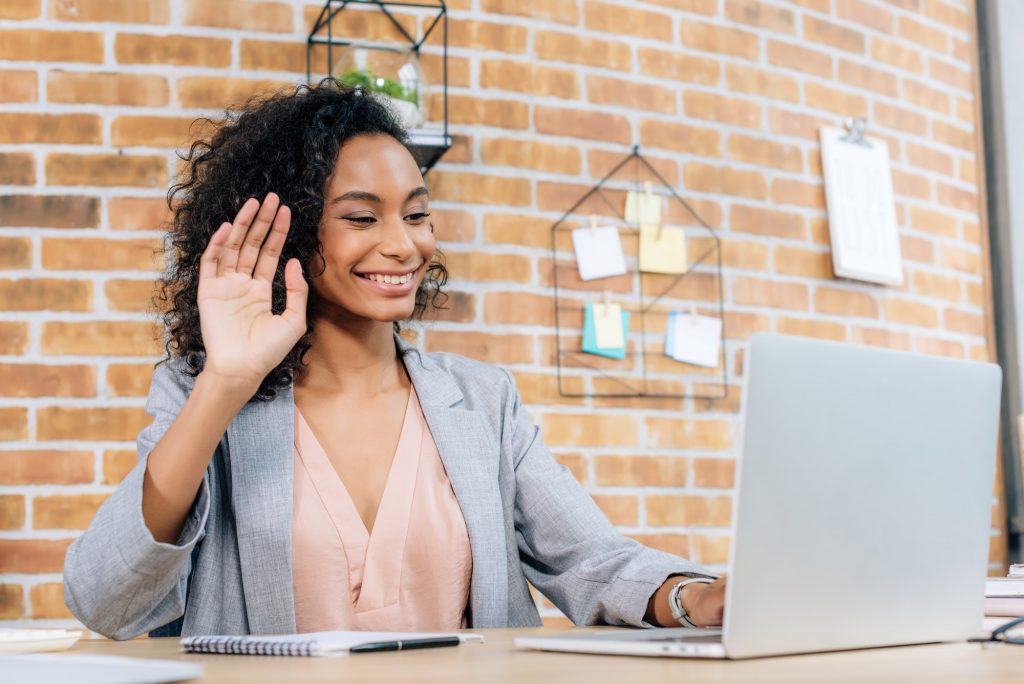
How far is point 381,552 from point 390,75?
960 mm

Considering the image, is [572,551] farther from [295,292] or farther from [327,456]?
[295,292]

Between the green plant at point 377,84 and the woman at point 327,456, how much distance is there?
0.25 metres

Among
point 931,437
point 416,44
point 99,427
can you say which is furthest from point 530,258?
point 931,437

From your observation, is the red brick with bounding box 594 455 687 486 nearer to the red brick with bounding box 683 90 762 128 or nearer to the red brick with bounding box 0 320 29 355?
the red brick with bounding box 683 90 762 128

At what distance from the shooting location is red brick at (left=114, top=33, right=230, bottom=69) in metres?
2.13

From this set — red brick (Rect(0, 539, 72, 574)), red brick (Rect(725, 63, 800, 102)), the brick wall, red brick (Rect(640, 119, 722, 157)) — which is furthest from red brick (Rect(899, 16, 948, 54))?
red brick (Rect(0, 539, 72, 574))

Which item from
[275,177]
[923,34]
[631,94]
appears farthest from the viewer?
[923,34]

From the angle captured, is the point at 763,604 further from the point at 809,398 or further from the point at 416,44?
the point at 416,44

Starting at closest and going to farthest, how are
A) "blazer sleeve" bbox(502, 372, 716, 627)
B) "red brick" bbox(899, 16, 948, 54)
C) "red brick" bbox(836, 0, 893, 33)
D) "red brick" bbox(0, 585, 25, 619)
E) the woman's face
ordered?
"blazer sleeve" bbox(502, 372, 716, 627)
the woman's face
"red brick" bbox(0, 585, 25, 619)
"red brick" bbox(836, 0, 893, 33)
"red brick" bbox(899, 16, 948, 54)

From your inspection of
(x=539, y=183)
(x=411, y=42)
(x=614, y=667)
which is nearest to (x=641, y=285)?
(x=539, y=183)

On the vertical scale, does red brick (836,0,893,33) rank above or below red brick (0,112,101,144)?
above

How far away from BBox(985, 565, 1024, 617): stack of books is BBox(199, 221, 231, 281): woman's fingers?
3.25 feet

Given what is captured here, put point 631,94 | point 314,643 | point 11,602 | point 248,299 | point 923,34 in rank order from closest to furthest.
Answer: point 314,643
point 248,299
point 11,602
point 631,94
point 923,34

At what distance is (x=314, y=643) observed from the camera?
0.97 meters
